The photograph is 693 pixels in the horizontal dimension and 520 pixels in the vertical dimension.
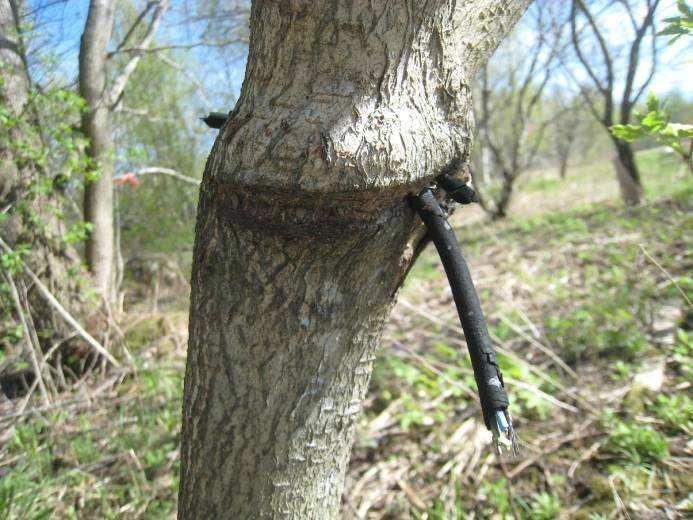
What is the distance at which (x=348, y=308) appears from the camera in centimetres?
101

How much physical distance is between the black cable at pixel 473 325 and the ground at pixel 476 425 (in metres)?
0.97

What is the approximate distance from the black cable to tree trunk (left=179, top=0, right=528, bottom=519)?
0.17 feet

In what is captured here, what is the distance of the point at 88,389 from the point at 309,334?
2.88 metres

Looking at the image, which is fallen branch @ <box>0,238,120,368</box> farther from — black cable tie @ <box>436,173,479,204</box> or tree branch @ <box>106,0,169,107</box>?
black cable tie @ <box>436,173,479,204</box>

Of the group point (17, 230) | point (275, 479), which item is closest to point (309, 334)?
point (275, 479)

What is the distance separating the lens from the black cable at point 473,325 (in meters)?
0.81

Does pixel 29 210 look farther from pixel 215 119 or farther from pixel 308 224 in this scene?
pixel 308 224

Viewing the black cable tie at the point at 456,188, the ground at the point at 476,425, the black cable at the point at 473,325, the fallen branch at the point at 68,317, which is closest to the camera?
the black cable at the point at 473,325

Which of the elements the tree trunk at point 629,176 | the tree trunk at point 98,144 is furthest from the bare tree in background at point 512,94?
the tree trunk at point 98,144

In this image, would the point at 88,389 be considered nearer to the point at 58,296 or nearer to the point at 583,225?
the point at 58,296

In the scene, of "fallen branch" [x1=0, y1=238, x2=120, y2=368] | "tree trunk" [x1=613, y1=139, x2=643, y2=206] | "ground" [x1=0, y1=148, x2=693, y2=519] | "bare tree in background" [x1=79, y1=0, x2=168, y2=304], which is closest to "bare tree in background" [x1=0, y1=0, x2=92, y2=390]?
"fallen branch" [x1=0, y1=238, x2=120, y2=368]

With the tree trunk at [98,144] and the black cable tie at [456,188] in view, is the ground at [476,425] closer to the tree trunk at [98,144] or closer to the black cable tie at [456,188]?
the tree trunk at [98,144]

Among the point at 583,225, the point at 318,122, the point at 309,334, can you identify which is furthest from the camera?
the point at 583,225

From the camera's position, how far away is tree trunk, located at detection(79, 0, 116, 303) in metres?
3.80
